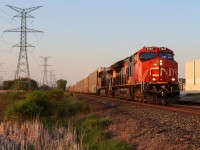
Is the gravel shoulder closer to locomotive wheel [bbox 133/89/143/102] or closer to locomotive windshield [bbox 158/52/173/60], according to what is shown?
locomotive wheel [bbox 133/89/143/102]

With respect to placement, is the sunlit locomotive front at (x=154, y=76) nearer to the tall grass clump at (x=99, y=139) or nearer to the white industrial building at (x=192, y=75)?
the tall grass clump at (x=99, y=139)

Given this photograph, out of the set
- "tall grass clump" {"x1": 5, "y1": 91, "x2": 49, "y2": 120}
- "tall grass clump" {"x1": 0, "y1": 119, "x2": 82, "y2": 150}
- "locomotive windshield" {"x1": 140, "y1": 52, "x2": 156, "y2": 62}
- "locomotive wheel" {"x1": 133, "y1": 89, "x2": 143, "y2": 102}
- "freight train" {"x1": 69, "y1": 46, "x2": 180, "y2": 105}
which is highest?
"locomotive windshield" {"x1": 140, "y1": 52, "x2": 156, "y2": 62}

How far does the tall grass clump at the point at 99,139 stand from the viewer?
32.6 feet

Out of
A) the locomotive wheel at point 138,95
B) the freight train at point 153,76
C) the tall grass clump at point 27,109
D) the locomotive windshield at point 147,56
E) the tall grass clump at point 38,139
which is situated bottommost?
the tall grass clump at point 38,139

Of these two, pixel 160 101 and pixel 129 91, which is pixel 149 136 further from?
pixel 129 91

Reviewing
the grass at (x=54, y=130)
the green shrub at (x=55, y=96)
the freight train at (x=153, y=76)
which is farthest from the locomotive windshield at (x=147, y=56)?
the green shrub at (x=55, y=96)

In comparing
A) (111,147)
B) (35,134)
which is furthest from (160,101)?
(111,147)

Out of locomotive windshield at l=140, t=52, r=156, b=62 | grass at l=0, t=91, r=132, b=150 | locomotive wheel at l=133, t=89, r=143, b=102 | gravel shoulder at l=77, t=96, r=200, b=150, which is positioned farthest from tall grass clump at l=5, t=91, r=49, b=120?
gravel shoulder at l=77, t=96, r=200, b=150

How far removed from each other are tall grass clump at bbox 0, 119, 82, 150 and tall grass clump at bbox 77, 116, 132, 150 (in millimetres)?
451

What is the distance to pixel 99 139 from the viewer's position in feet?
38.8

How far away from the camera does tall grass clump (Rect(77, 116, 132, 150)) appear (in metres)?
9.92

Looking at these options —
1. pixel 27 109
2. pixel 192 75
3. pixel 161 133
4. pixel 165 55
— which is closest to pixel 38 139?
pixel 161 133

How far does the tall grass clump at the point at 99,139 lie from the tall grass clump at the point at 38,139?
0.45 m

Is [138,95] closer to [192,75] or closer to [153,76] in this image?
[153,76]
